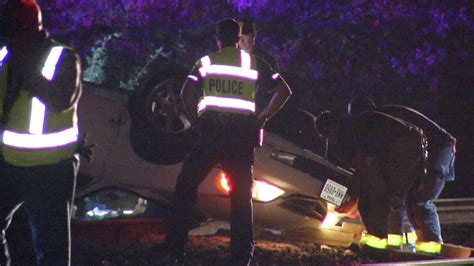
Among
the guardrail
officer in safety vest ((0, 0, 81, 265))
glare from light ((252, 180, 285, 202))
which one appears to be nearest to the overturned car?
glare from light ((252, 180, 285, 202))

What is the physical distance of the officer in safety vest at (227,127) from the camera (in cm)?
549

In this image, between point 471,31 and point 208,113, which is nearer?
point 208,113

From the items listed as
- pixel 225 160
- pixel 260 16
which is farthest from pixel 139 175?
pixel 260 16

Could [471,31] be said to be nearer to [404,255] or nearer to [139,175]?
[404,255]

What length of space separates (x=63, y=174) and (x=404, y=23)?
10.4m

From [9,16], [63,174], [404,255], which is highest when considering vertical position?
[9,16]

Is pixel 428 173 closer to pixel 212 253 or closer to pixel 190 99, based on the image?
pixel 212 253

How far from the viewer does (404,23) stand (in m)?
13.2

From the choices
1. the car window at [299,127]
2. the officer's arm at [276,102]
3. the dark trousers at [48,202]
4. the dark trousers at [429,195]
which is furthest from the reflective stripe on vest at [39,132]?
the car window at [299,127]

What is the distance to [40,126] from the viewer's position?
3869 millimetres

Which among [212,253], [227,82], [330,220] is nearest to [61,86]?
[227,82]

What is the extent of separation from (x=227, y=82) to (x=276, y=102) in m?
0.43

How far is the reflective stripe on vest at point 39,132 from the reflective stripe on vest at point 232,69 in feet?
6.09

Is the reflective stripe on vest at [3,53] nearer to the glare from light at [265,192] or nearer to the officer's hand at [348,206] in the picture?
the glare from light at [265,192]
